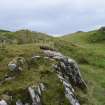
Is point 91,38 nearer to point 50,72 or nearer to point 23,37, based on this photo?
point 23,37

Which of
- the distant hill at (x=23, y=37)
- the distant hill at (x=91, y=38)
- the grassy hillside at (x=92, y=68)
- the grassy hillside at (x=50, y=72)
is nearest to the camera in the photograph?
the grassy hillside at (x=50, y=72)

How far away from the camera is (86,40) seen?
7056 cm

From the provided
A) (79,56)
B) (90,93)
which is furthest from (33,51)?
(79,56)

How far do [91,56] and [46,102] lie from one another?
2111cm

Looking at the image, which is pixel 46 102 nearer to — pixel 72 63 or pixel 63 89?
pixel 63 89

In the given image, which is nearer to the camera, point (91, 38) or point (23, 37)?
point (23, 37)

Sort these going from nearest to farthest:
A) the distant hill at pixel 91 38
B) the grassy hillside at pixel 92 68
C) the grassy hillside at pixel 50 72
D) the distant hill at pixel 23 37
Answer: the grassy hillside at pixel 50 72
the grassy hillside at pixel 92 68
the distant hill at pixel 23 37
the distant hill at pixel 91 38

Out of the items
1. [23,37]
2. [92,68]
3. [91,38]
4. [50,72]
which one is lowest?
[92,68]

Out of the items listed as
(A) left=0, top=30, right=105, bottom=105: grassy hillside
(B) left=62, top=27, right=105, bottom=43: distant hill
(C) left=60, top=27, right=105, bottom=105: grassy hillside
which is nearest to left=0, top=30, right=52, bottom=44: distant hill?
(A) left=0, top=30, right=105, bottom=105: grassy hillside

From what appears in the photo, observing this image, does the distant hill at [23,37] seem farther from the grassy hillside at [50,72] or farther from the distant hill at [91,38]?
the distant hill at [91,38]

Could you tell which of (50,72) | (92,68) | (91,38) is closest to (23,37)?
(92,68)

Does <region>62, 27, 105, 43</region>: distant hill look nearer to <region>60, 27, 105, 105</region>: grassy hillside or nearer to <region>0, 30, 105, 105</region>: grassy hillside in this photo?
<region>60, 27, 105, 105</region>: grassy hillside

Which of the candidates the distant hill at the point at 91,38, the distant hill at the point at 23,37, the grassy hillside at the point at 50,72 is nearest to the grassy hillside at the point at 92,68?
the grassy hillside at the point at 50,72

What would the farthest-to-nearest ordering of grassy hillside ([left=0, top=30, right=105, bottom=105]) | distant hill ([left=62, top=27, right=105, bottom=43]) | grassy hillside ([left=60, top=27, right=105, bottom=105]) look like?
distant hill ([left=62, top=27, right=105, bottom=43]) → grassy hillside ([left=60, top=27, right=105, bottom=105]) → grassy hillside ([left=0, top=30, right=105, bottom=105])
